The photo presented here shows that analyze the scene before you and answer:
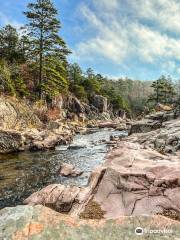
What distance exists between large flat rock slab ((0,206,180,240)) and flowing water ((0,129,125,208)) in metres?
9.69

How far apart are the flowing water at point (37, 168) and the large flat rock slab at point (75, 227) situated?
9688mm

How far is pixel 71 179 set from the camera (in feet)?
56.9

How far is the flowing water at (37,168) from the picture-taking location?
1552 centimetres

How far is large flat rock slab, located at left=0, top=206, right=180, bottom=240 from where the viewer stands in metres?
3.96

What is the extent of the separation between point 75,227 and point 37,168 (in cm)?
1705

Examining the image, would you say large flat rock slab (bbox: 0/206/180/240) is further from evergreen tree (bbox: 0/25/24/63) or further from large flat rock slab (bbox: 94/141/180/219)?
evergreen tree (bbox: 0/25/24/63)

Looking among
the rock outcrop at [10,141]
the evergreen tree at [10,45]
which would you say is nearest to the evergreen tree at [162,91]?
the evergreen tree at [10,45]

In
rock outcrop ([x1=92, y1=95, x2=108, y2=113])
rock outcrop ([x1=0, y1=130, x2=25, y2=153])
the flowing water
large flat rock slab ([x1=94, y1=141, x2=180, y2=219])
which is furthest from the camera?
rock outcrop ([x1=92, y1=95, x2=108, y2=113])

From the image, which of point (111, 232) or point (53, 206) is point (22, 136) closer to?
point (53, 206)

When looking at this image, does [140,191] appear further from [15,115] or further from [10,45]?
[10,45]

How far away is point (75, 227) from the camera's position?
4.16 m

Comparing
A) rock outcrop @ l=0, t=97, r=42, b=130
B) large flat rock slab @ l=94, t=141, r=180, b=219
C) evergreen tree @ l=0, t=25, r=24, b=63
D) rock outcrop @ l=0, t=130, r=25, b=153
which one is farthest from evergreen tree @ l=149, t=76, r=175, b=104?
large flat rock slab @ l=94, t=141, r=180, b=219

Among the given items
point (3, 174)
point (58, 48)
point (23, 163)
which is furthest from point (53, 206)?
point (58, 48)

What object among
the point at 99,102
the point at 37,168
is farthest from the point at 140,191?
the point at 99,102
